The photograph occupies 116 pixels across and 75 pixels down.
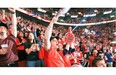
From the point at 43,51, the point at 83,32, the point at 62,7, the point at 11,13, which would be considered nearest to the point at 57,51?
the point at 43,51

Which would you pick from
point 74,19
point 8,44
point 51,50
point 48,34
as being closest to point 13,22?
point 8,44

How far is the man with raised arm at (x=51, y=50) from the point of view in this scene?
91.0 inches

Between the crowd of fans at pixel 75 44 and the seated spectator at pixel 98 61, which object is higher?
the crowd of fans at pixel 75 44

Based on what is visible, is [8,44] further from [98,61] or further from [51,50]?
[98,61]

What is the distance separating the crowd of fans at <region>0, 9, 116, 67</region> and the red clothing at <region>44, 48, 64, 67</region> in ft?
0.14

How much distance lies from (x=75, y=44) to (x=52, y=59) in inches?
13.2

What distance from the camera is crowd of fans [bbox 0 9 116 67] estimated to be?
2.29 metres

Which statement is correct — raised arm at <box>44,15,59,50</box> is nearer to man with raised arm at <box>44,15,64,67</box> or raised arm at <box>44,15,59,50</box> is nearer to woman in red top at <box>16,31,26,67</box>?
man with raised arm at <box>44,15,64,67</box>

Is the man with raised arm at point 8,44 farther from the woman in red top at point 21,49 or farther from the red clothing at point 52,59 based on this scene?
the red clothing at point 52,59

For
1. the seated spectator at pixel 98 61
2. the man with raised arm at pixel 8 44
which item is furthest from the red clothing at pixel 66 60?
the man with raised arm at pixel 8 44

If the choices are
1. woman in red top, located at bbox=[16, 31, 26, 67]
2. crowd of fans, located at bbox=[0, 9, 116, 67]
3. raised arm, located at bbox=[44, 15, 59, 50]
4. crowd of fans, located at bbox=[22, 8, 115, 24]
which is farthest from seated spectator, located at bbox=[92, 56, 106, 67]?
woman in red top, located at bbox=[16, 31, 26, 67]

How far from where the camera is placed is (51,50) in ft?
7.63

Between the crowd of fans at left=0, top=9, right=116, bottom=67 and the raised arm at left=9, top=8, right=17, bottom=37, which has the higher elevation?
the raised arm at left=9, top=8, right=17, bottom=37
